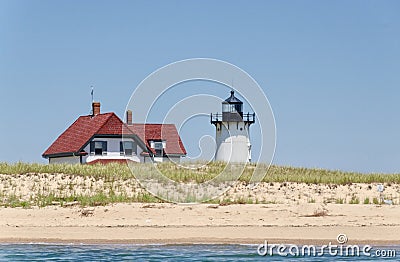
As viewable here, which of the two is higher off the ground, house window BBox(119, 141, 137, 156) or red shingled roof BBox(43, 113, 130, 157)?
red shingled roof BBox(43, 113, 130, 157)

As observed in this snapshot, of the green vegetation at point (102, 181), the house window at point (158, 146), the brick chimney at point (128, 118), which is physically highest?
the brick chimney at point (128, 118)

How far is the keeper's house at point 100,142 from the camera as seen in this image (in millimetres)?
43094

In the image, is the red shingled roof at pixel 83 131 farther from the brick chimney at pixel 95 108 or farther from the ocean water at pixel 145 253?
the ocean water at pixel 145 253

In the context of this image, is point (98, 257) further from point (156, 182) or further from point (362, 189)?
point (362, 189)

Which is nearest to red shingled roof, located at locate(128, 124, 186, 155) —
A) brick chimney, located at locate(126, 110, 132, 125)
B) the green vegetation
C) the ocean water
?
brick chimney, located at locate(126, 110, 132, 125)

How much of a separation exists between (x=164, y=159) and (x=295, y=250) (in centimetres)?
3126

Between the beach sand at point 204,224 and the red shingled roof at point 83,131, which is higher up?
the red shingled roof at point 83,131

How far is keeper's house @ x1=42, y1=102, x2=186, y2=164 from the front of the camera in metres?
43.1

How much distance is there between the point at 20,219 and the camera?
21.6 meters

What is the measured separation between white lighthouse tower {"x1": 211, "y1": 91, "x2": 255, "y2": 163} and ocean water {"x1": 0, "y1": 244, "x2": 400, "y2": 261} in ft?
80.3

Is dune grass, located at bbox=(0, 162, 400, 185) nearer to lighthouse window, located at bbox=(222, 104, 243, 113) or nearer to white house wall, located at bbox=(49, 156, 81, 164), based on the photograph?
lighthouse window, located at bbox=(222, 104, 243, 113)

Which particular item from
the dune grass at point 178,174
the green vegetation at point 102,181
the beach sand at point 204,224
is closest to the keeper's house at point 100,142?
the green vegetation at point 102,181

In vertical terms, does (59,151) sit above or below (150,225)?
above

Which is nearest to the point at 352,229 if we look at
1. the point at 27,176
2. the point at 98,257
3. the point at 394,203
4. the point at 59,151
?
the point at 394,203
